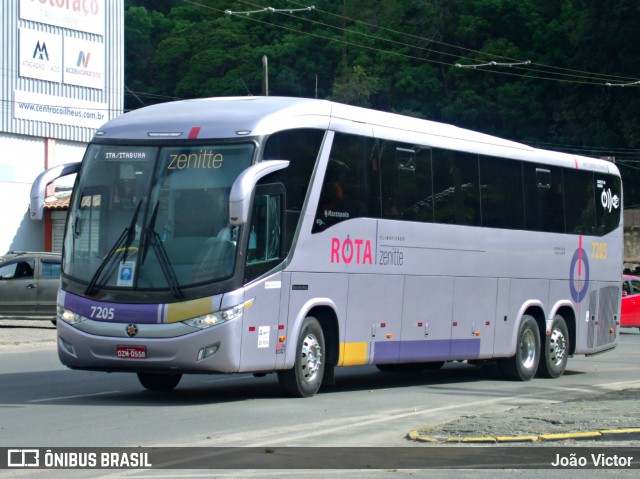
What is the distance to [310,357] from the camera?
48.3 feet

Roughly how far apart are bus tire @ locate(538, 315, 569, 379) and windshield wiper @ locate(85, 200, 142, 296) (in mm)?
8914

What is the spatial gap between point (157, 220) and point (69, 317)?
1609 millimetres

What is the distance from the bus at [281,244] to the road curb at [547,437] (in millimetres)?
3229

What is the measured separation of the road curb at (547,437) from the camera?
1081 cm

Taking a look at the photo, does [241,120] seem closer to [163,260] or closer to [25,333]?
[163,260]

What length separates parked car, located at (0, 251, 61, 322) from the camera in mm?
29281

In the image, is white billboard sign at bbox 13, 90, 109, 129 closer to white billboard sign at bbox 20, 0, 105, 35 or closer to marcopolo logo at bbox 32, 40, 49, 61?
marcopolo logo at bbox 32, 40, 49, 61

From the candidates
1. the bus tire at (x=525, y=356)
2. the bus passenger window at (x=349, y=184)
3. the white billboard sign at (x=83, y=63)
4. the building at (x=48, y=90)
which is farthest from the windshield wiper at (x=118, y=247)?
the white billboard sign at (x=83, y=63)

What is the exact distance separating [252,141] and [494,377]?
792 centimetres

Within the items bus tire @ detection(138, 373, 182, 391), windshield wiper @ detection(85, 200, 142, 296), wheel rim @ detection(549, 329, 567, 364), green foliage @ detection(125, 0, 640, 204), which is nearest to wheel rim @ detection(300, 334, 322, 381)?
bus tire @ detection(138, 373, 182, 391)

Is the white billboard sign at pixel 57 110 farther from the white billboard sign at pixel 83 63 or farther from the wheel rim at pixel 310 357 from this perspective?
the wheel rim at pixel 310 357

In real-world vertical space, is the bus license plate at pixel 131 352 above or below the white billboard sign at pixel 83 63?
below

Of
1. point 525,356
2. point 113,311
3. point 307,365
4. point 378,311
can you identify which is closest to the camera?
point 113,311

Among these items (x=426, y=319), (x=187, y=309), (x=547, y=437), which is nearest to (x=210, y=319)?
(x=187, y=309)
